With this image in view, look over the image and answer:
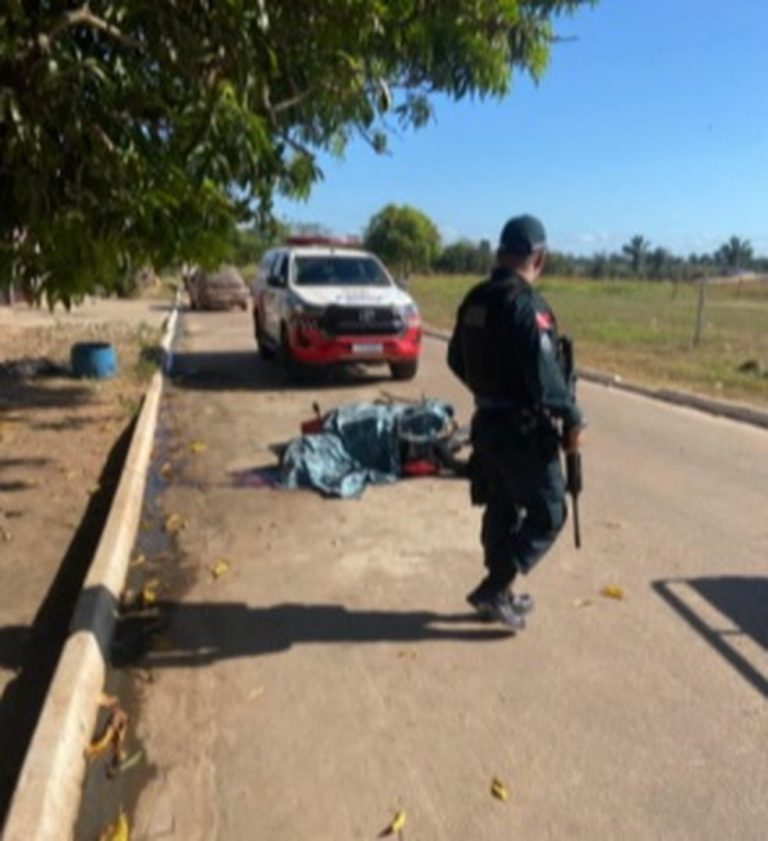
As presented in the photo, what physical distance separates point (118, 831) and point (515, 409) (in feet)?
7.71

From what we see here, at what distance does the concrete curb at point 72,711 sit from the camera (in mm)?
Answer: 2906

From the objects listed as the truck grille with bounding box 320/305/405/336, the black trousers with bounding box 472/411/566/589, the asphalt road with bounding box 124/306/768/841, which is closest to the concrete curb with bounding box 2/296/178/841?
the asphalt road with bounding box 124/306/768/841

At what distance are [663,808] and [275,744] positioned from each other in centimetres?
143

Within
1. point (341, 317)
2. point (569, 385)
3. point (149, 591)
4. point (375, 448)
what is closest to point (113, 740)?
point (149, 591)

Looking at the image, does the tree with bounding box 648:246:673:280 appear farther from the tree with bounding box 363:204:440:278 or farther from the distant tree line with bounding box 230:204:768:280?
the tree with bounding box 363:204:440:278

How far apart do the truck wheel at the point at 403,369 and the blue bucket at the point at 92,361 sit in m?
3.93

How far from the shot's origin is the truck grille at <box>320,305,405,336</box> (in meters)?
12.2

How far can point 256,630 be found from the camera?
4.61 m

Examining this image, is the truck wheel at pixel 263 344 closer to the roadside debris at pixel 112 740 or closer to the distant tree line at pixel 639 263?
the roadside debris at pixel 112 740

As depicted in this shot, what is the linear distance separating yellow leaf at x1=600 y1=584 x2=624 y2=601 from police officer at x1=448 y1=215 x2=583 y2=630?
70 cm

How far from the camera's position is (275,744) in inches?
140

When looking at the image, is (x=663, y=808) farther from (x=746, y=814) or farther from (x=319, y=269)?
(x=319, y=269)

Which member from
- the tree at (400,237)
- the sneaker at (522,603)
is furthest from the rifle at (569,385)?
the tree at (400,237)

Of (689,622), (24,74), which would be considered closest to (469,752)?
(689,622)
